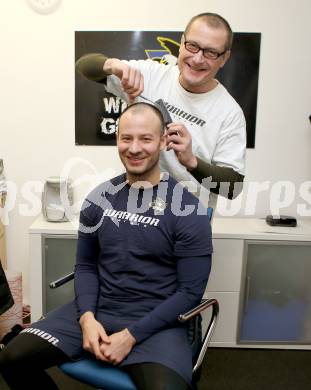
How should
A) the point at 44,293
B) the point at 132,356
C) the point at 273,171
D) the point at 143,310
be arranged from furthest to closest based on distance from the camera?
the point at 273,171, the point at 44,293, the point at 143,310, the point at 132,356

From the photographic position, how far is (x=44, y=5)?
2562 millimetres

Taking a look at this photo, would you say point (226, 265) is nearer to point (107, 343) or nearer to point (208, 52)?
point (107, 343)

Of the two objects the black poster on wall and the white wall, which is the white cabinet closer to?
the white wall

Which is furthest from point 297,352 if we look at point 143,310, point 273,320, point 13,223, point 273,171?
point 13,223

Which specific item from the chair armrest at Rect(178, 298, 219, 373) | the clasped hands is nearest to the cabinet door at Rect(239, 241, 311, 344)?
the chair armrest at Rect(178, 298, 219, 373)

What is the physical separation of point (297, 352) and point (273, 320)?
25 centimetres

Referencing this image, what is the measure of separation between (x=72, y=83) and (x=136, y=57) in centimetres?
44

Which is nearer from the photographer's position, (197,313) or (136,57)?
(197,313)

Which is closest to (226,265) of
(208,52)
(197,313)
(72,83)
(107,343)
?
(197,313)

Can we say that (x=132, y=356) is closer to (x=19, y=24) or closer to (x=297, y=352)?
(x=297, y=352)

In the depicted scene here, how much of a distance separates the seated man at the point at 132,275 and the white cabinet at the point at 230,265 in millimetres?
832

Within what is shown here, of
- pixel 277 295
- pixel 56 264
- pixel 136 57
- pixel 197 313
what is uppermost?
pixel 136 57

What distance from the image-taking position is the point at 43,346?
57.7 inches

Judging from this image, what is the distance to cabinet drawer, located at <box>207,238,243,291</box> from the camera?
2.45 m
